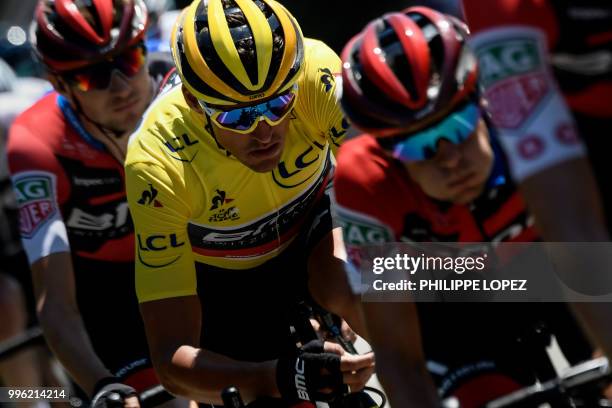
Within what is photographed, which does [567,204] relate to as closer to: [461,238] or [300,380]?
[461,238]

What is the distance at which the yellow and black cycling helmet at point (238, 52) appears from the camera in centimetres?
482

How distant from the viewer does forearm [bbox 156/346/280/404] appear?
4852 mm

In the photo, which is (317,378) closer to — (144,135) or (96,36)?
(144,135)

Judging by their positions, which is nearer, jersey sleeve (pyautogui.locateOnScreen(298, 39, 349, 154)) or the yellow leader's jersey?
the yellow leader's jersey

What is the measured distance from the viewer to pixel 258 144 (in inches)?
195

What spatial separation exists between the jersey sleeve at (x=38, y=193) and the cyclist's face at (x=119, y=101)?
306mm

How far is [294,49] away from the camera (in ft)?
16.2

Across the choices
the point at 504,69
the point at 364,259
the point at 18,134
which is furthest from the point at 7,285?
the point at 504,69

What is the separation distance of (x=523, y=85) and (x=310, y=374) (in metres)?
1.60

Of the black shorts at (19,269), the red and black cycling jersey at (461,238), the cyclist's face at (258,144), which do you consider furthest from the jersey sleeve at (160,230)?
the black shorts at (19,269)

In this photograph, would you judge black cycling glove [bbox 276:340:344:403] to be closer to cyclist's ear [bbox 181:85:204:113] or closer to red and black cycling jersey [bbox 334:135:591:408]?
red and black cycling jersey [bbox 334:135:591:408]

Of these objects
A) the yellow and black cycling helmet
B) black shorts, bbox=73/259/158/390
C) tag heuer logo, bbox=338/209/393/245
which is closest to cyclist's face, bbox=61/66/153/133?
black shorts, bbox=73/259/158/390

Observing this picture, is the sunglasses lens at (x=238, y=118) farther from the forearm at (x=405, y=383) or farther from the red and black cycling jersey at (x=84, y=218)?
the red and black cycling jersey at (x=84, y=218)

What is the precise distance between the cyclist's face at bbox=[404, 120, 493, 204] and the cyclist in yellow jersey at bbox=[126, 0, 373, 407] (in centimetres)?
76
